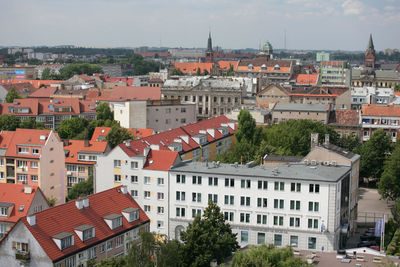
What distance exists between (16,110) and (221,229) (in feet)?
240

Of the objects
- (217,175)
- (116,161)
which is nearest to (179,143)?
(116,161)

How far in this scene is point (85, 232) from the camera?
4619cm

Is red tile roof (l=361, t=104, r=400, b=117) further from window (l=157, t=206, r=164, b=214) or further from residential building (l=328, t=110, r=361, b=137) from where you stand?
window (l=157, t=206, r=164, b=214)

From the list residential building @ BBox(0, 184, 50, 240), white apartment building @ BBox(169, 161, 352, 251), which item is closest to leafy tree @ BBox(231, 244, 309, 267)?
white apartment building @ BBox(169, 161, 352, 251)

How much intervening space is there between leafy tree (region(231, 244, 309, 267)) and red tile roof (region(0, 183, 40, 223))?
23.3m

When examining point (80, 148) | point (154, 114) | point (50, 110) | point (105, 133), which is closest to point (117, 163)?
point (80, 148)

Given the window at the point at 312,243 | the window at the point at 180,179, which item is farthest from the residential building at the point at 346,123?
the window at the point at 180,179

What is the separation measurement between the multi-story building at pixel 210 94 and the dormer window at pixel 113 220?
8771 centimetres

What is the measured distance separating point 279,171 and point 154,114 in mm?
51284

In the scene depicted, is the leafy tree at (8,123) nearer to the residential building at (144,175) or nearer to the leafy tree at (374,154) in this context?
the residential building at (144,175)

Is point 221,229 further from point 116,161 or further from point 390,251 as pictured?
point 116,161

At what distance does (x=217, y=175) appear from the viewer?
5869 centimetres

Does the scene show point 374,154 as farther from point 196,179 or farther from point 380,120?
point 196,179

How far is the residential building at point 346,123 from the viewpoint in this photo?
326 ft
